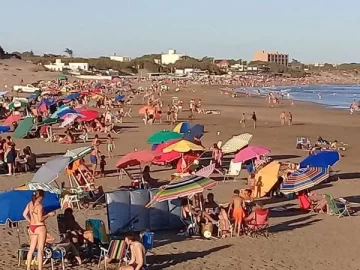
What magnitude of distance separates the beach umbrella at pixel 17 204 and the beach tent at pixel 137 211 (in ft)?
5.41

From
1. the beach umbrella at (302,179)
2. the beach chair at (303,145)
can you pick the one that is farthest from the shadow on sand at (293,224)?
the beach chair at (303,145)

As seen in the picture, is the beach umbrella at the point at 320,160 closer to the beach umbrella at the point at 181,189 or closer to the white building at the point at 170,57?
the beach umbrella at the point at 181,189

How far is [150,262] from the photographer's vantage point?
880 centimetres

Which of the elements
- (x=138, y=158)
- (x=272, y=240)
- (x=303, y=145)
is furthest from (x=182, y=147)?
(x=303, y=145)

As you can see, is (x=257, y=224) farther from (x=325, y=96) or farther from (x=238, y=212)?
(x=325, y=96)

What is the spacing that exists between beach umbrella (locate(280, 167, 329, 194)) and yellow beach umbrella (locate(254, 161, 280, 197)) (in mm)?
332

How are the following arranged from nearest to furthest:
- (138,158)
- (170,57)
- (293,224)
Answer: (293,224) < (138,158) < (170,57)

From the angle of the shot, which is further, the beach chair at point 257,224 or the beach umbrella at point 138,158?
the beach umbrella at point 138,158

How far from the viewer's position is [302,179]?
1273cm

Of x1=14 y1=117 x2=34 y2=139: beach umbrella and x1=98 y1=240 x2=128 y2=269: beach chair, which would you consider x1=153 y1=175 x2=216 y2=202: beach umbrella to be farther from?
x1=14 y1=117 x2=34 y2=139: beach umbrella

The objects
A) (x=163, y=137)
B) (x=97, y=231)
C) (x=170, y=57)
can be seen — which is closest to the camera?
(x=97, y=231)

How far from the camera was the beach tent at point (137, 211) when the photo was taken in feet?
32.8

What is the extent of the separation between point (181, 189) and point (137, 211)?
100 centimetres

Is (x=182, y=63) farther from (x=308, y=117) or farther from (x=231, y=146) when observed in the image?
(x=231, y=146)
